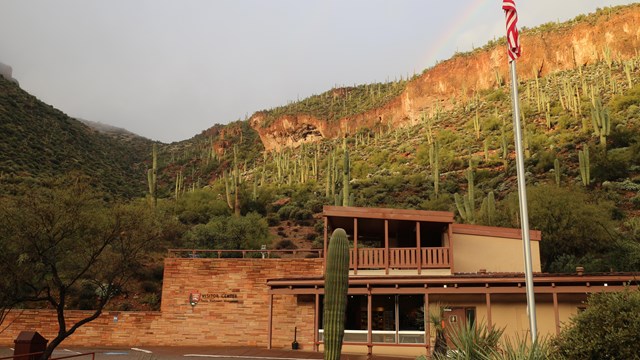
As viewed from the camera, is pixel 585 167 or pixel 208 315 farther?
pixel 585 167

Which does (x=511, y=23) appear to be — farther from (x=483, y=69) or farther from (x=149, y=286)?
(x=483, y=69)

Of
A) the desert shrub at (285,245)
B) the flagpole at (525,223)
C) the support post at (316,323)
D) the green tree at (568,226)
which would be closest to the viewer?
the flagpole at (525,223)

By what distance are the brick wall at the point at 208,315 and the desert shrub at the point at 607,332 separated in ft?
51.5

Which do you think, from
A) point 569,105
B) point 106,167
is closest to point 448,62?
point 569,105

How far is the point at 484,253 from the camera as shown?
2219 centimetres

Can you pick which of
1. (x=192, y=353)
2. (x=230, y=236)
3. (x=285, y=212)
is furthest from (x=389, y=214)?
(x=285, y=212)

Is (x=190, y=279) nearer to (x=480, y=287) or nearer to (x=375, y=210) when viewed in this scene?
(x=375, y=210)

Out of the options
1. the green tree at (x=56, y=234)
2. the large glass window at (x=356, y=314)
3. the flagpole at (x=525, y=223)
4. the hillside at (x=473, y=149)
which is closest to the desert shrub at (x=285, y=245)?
the hillside at (x=473, y=149)

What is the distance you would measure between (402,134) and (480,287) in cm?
6385

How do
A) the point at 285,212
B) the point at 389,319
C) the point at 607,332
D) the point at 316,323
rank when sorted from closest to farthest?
the point at 607,332 → the point at 316,323 → the point at 389,319 → the point at 285,212

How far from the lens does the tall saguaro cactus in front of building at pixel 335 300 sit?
13320 mm

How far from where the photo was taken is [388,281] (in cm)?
1975

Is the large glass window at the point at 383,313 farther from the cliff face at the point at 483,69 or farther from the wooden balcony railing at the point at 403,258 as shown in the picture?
the cliff face at the point at 483,69

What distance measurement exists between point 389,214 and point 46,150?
49.3 meters
